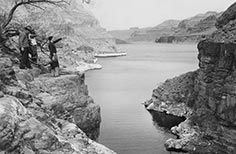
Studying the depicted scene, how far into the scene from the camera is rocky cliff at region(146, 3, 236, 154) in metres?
30.2

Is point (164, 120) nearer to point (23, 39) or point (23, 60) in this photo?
point (23, 60)

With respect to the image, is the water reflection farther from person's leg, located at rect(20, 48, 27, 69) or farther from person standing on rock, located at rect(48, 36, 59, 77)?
person's leg, located at rect(20, 48, 27, 69)

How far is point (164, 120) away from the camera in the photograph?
42844 mm

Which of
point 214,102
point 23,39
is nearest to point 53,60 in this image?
point 23,39

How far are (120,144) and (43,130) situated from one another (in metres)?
21.2

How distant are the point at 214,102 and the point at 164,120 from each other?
395 inches

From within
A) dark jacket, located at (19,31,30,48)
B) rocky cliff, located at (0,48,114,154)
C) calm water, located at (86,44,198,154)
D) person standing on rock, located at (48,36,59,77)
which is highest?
dark jacket, located at (19,31,30,48)

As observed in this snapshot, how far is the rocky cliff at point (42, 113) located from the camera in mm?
9852

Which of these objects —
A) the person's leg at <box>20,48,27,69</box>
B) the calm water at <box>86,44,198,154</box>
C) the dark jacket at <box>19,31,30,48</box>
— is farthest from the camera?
the calm water at <box>86,44,198,154</box>

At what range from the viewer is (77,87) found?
19891 millimetres

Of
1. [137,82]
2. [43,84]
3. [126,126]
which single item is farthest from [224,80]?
[137,82]

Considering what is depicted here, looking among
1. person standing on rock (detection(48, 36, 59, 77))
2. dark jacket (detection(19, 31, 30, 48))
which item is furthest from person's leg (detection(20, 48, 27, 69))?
person standing on rock (detection(48, 36, 59, 77))

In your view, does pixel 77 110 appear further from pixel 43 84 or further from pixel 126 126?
pixel 126 126

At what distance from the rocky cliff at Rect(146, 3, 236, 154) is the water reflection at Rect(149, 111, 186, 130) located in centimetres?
138
